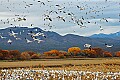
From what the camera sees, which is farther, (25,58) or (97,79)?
(25,58)

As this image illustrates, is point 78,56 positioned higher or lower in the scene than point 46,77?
higher

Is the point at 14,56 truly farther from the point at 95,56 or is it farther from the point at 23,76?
→ the point at 23,76

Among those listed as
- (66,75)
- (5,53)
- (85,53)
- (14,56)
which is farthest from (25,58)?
(66,75)

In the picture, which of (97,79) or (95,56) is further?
(95,56)

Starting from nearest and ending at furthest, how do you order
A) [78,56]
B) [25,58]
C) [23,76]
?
[23,76]
[25,58]
[78,56]

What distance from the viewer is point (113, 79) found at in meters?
29.1

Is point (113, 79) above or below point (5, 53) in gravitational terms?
below

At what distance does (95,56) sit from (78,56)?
419 centimetres

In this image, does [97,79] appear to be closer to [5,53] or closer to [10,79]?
[10,79]

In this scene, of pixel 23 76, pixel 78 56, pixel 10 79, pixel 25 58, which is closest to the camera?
pixel 10 79

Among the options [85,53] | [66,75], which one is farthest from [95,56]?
[66,75]

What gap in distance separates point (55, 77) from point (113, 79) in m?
4.20

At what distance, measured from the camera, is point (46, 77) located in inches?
1168

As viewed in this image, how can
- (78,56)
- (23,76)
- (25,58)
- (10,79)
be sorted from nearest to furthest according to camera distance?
(10,79), (23,76), (25,58), (78,56)
